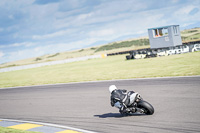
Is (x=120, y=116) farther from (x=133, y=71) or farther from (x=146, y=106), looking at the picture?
(x=133, y=71)

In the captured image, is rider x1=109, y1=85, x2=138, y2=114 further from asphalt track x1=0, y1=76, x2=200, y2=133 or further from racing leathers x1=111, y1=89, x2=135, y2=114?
asphalt track x1=0, y1=76, x2=200, y2=133

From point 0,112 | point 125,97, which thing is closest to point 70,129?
point 125,97

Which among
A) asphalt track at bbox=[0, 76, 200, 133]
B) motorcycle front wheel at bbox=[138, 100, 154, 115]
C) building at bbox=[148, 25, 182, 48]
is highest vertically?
building at bbox=[148, 25, 182, 48]

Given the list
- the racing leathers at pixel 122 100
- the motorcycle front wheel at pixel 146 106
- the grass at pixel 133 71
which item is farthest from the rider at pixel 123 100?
the grass at pixel 133 71

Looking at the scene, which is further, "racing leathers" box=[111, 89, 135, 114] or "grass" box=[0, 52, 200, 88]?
"grass" box=[0, 52, 200, 88]

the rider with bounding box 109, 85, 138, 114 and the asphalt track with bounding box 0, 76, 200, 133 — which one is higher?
the rider with bounding box 109, 85, 138, 114

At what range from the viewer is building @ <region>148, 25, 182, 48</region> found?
1468 inches

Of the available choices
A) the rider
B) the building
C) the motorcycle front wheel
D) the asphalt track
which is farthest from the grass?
the rider

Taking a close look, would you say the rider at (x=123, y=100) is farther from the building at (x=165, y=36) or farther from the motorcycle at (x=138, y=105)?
the building at (x=165, y=36)

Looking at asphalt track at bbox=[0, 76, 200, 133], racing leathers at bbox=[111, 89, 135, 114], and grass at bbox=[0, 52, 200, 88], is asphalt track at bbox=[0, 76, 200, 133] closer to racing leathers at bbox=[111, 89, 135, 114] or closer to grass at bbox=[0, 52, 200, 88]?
racing leathers at bbox=[111, 89, 135, 114]

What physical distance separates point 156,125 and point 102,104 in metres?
4.21

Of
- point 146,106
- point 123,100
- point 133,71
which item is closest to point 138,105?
point 146,106

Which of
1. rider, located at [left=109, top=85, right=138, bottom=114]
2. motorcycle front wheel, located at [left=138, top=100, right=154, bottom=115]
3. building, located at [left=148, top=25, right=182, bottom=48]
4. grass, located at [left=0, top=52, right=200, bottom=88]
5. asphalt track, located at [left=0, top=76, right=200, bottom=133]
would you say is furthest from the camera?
building, located at [left=148, top=25, right=182, bottom=48]

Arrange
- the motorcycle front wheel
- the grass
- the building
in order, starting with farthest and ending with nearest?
1. the building
2. the grass
3. the motorcycle front wheel
